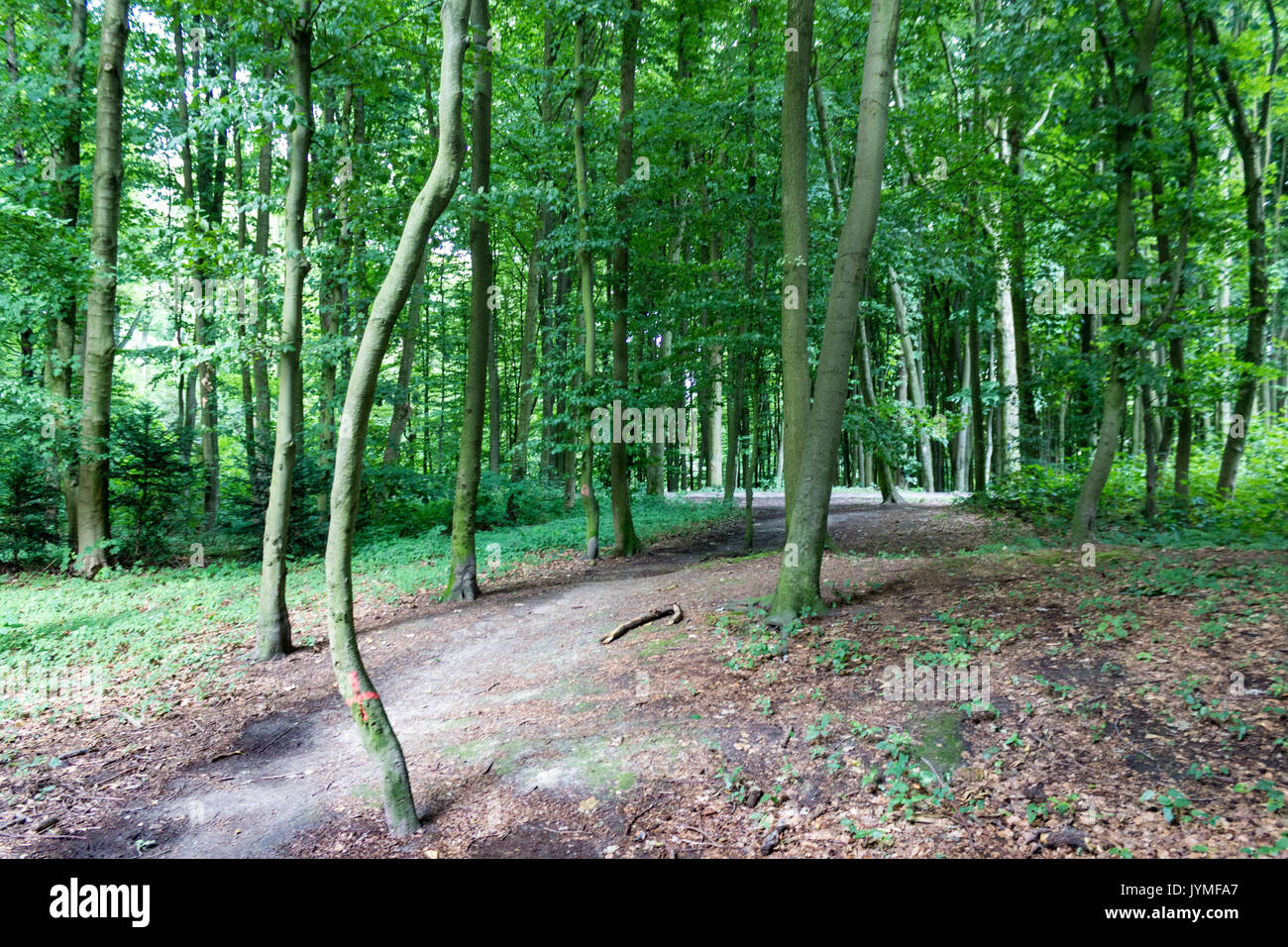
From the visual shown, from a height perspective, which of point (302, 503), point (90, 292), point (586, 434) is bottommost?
point (302, 503)

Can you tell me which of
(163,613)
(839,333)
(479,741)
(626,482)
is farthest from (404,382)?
(479,741)

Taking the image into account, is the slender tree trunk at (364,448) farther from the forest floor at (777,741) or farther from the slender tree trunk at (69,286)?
the slender tree trunk at (69,286)

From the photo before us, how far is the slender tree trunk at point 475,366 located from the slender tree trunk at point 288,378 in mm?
2432

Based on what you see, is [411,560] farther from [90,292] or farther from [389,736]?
[389,736]

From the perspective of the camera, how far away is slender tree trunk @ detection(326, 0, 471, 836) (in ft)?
13.5

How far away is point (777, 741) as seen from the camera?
184 inches

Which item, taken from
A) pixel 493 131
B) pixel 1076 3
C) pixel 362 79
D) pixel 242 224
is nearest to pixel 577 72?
A: pixel 493 131

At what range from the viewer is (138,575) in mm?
11602

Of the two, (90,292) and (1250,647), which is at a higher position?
(90,292)

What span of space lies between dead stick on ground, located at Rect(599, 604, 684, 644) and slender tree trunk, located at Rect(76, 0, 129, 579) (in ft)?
33.3

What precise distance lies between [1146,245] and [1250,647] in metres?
12.4

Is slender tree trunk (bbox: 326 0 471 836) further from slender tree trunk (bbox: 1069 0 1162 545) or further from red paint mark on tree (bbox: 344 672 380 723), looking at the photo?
slender tree trunk (bbox: 1069 0 1162 545)

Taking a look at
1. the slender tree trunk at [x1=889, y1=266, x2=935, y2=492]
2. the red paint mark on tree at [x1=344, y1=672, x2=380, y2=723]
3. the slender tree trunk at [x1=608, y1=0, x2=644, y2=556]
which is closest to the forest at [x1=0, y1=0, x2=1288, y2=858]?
the red paint mark on tree at [x1=344, y1=672, x2=380, y2=723]

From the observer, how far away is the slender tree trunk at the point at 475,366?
9.71 m
